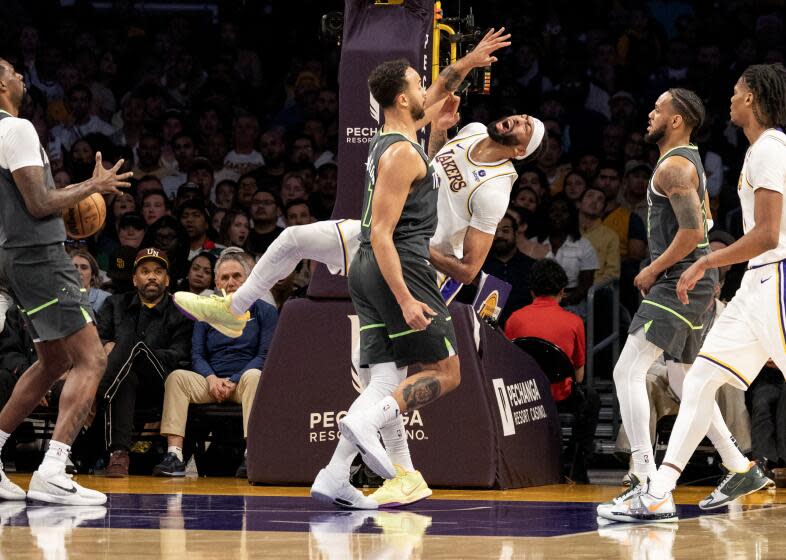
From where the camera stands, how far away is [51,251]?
22.3 feet

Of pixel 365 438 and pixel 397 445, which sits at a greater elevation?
pixel 365 438

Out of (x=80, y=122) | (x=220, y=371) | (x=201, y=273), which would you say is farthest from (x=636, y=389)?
(x=80, y=122)

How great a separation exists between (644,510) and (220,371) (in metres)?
4.37

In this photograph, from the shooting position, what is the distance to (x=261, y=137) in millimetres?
13305

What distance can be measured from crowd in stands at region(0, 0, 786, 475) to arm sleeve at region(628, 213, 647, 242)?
28mm

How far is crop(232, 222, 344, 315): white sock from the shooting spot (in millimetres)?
7262

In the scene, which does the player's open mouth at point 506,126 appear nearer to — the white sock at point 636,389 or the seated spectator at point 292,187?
the white sock at point 636,389

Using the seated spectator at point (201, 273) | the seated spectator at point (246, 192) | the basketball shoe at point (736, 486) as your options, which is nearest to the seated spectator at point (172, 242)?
the seated spectator at point (201, 273)

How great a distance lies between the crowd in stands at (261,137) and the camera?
394 inches

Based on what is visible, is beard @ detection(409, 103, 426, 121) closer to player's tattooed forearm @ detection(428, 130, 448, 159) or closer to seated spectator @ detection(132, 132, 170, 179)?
player's tattooed forearm @ detection(428, 130, 448, 159)

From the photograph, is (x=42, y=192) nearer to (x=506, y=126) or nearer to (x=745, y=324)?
(x=506, y=126)

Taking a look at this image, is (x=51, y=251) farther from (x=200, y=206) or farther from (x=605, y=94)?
(x=605, y=94)

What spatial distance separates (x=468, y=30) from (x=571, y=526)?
3.50 meters

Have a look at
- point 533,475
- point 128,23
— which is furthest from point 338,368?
point 128,23
